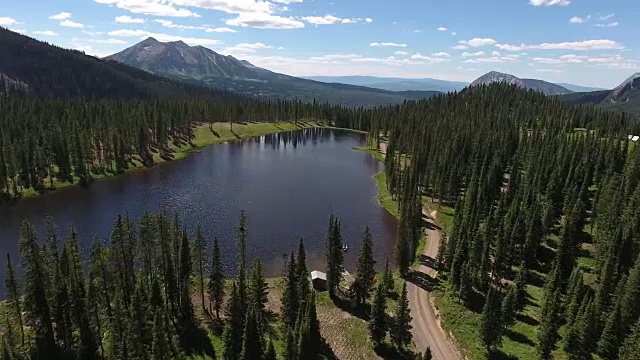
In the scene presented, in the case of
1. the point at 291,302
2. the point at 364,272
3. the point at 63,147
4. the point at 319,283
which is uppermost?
the point at 63,147

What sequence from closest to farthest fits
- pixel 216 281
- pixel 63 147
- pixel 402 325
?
pixel 402 325
pixel 216 281
pixel 63 147

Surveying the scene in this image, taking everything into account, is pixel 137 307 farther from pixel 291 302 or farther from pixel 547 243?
pixel 547 243

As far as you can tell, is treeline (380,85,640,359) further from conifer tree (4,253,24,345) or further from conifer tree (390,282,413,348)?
conifer tree (4,253,24,345)

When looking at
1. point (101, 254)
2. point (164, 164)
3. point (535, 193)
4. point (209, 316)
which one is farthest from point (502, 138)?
point (101, 254)

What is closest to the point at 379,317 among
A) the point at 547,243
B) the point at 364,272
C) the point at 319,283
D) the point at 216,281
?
the point at 364,272

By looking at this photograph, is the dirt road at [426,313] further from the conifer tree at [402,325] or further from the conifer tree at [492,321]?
the conifer tree at [492,321]

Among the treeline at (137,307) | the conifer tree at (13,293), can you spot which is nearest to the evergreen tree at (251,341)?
the treeline at (137,307)
